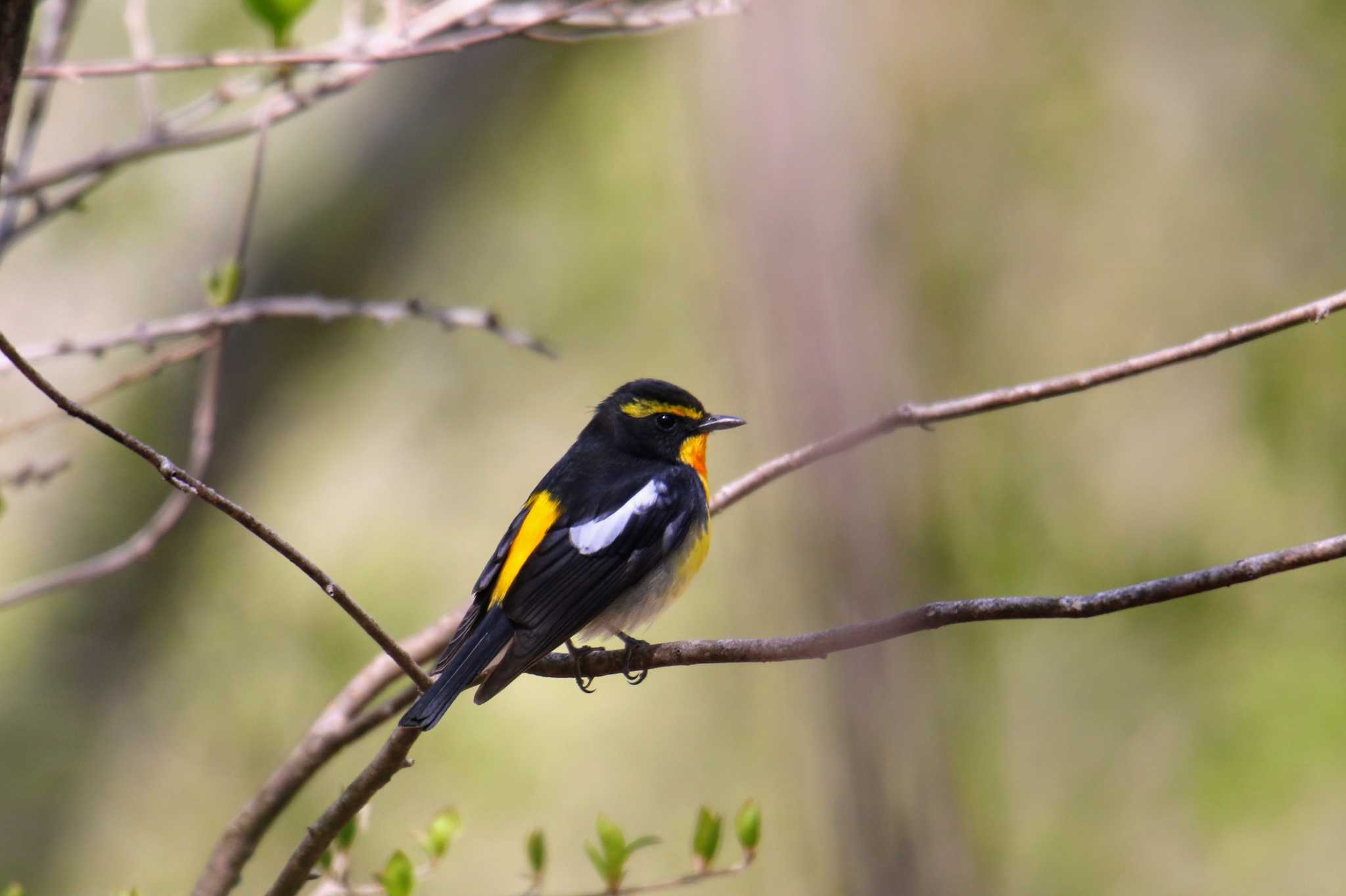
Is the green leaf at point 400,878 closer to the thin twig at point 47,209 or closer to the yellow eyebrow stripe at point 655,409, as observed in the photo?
the thin twig at point 47,209

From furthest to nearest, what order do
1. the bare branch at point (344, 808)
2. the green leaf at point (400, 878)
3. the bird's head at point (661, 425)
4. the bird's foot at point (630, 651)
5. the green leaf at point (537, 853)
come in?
the bird's head at point (661, 425)
the green leaf at point (537, 853)
the bird's foot at point (630, 651)
the green leaf at point (400, 878)
the bare branch at point (344, 808)

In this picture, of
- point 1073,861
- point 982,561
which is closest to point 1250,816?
point 1073,861

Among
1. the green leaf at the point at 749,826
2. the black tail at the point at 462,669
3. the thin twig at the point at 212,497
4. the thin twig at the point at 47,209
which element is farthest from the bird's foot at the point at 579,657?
the thin twig at the point at 47,209

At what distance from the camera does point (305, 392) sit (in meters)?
5.73

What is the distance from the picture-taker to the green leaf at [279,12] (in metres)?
3.04

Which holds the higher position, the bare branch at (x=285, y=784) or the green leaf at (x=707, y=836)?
the bare branch at (x=285, y=784)

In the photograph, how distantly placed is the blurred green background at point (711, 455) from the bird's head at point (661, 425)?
34.0 inches

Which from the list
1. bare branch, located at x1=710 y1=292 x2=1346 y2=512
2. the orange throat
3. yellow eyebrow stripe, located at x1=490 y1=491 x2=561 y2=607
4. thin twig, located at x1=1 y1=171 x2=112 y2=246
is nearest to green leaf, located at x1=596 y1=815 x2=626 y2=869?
yellow eyebrow stripe, located at x1=490 y1=491 x2=561 y2=607

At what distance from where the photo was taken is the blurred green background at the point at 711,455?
17.7ft

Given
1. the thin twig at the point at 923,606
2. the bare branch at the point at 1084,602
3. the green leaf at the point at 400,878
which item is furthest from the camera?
the green leaf at the point at 400,878

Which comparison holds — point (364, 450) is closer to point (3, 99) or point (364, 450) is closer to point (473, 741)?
point (473, 741)

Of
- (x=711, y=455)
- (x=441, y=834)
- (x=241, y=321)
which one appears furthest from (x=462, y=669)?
(x=711, y=455)

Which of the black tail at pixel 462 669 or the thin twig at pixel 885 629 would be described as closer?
the thin twig at pixel 885 629

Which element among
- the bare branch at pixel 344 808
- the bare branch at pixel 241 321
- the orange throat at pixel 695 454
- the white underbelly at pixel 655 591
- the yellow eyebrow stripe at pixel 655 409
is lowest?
the bare branch at pixel 344 808
